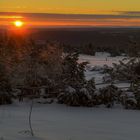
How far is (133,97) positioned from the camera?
9.45m

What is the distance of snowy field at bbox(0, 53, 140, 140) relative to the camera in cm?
700

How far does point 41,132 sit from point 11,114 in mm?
1552

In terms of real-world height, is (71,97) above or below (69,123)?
above

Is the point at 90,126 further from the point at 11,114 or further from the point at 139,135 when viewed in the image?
the point at 11,114

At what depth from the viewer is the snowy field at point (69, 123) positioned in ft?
23.0

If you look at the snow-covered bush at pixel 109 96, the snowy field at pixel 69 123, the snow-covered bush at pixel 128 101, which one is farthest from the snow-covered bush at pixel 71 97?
the snow-covered bush at pixel 128 101

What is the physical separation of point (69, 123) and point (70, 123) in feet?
0.06

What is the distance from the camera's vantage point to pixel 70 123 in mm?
7984

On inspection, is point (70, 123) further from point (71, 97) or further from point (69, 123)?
point (71, 97)

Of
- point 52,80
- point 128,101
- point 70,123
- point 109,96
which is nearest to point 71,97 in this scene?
point 109,96

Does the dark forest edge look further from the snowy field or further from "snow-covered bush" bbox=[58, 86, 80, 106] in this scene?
the snowy field

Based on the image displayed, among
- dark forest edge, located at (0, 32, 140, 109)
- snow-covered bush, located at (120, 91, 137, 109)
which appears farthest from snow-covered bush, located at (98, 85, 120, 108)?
snow-covered bush, located at (120, 91, 137, 109)

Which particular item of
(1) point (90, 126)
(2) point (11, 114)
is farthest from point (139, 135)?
(2) point (11, 114)

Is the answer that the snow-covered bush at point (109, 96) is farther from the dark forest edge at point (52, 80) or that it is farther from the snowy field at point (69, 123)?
the snowy field at point (69, 123)
